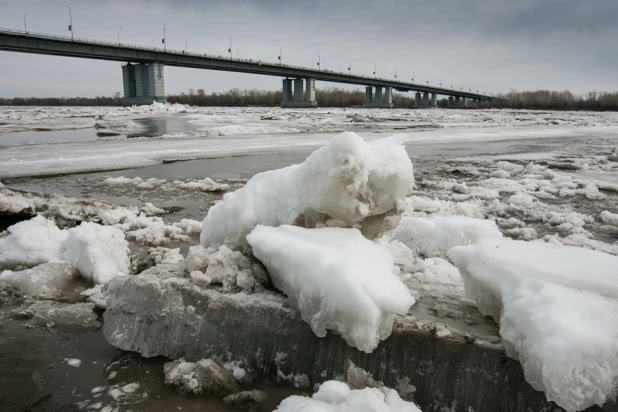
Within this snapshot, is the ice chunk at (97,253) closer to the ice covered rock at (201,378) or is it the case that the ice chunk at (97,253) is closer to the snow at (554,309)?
the ice covered rock at (201,378)

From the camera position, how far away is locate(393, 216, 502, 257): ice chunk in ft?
11.5

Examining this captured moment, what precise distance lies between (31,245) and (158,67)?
61349 mm

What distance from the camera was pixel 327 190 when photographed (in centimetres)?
242

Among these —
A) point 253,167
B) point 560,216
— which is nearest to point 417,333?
point 560,216

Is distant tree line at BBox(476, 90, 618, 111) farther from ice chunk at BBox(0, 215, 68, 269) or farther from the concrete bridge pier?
ice chunk at BBox(0, 215, 68, 269)

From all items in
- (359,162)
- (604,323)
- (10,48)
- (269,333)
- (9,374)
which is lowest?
(9,374)

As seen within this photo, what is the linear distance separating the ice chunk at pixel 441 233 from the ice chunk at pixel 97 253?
2.33 metres

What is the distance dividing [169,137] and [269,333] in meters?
14.4

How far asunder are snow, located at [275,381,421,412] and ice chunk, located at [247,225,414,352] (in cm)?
19

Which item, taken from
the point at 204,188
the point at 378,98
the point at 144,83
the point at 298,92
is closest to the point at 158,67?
the point at 144,83

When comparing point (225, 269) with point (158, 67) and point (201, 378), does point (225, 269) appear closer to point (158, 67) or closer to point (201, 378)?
point (201, 378)

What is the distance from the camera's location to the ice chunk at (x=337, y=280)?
1.89 m

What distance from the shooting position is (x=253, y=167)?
9250 mm

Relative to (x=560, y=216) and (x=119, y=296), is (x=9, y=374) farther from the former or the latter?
(x=560, y=216)
